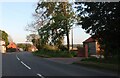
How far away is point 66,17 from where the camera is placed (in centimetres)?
5166

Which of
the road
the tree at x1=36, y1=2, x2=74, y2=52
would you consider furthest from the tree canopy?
the road

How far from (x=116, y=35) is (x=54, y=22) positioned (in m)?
32.3

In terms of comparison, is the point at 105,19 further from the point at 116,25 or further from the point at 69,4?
the point at 69,4

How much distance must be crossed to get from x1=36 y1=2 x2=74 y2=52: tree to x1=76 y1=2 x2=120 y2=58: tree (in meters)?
26.6

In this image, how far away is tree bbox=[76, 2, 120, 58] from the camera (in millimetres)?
22562

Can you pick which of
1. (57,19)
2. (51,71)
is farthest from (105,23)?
(57,19)

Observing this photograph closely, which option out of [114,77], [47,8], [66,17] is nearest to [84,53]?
[66,17]

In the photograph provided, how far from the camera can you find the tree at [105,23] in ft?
74.0

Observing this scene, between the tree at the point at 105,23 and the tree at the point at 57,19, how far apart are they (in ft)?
87.4

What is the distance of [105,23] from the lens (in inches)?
907

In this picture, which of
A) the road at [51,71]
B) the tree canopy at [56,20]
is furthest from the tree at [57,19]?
the road at [51,71]

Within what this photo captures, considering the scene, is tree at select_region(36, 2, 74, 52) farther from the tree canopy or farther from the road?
the road

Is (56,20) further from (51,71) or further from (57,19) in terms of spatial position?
(51,71)

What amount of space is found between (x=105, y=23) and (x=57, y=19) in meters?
Answer: 29.6
